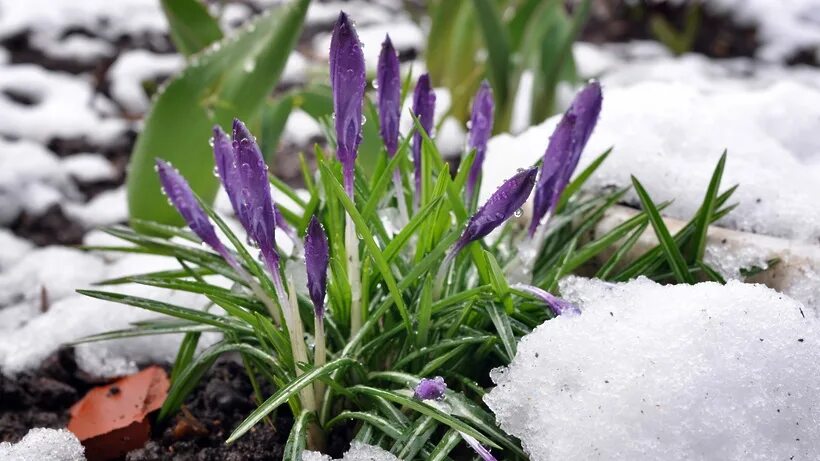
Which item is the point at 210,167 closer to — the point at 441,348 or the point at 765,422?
the point at 441,348

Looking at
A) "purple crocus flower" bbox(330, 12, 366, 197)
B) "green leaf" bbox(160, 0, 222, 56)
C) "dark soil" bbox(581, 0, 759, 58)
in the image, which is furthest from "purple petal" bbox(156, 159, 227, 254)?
"dark soil" bbox(581, 0, 759, 58)

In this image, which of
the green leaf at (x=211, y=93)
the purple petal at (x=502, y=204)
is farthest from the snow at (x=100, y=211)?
the purple petal at (x=502, y=204)

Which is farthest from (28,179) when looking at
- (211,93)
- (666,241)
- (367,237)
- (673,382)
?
(673,382)

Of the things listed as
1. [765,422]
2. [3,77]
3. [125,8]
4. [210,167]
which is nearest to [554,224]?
[765,422]

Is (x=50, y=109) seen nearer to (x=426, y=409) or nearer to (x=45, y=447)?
(x=45, y=447)

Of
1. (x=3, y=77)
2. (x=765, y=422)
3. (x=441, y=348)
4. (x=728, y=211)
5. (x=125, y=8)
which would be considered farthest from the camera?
(x=125, y=8)
